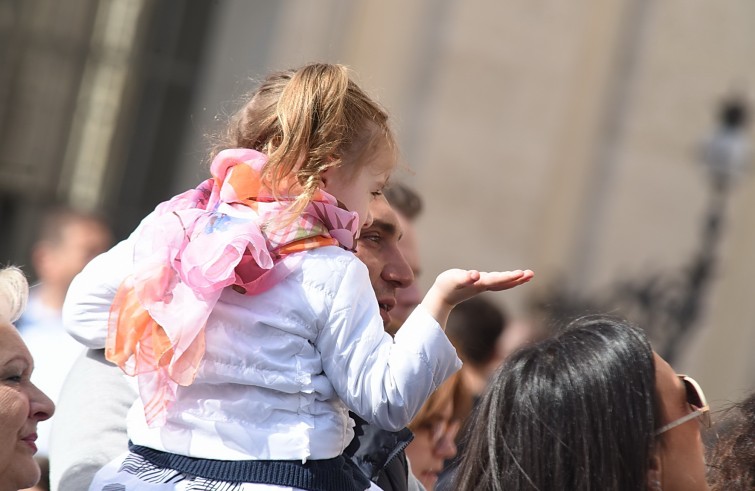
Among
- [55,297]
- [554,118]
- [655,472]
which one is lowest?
[55,297]

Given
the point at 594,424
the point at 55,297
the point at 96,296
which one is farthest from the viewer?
the point at 55,297

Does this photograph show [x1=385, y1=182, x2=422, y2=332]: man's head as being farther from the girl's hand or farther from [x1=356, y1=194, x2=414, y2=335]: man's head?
the girl's hand

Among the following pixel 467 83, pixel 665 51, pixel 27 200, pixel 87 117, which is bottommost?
pixel 27 200

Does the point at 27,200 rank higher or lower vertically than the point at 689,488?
lower

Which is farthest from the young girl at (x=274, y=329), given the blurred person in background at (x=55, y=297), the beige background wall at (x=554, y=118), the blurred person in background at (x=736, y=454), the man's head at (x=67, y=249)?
the beige background wall at (x=554, y=118)

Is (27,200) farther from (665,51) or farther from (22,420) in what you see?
(22,420)

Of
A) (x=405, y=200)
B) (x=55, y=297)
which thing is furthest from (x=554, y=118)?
(x=405, y=200)

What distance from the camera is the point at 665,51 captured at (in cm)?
1223

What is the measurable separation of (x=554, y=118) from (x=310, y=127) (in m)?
9.42

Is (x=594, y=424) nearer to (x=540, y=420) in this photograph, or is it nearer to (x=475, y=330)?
(x=540, y=420)

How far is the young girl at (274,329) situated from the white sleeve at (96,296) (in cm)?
24

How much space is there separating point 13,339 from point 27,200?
889cm

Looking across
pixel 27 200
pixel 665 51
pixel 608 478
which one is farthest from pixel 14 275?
pixel 665 51

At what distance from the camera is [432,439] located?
3760mm
